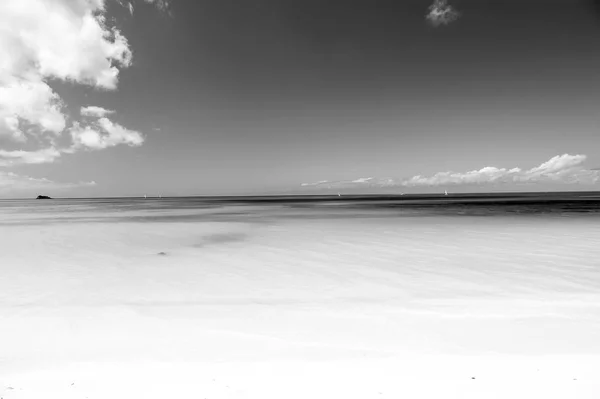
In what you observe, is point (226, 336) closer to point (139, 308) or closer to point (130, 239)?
point (139, 308)

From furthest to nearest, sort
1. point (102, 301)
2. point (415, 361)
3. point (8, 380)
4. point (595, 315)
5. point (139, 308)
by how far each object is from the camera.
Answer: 1. point (102, 301)
2. point (139, 308)
3. point (595, 315)
4. point (415, 361)
5. point (8, 380)

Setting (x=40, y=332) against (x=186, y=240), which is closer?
(x=40, y=332)

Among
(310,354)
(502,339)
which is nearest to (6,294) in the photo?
(310,354)

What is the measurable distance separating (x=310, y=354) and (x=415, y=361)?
1.32m

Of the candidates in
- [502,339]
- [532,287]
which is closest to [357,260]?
[532,287]

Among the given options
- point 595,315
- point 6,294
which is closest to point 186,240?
point 6,294

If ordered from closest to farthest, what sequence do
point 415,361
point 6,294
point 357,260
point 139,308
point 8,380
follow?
point 8,380, point 415,361, point 139,308, point 6,294, point 357,260

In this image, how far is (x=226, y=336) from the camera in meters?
4.61

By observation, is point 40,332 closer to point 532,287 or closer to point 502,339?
point 502,339

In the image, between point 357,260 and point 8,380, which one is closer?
point 8,380

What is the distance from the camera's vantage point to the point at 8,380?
3447 mm

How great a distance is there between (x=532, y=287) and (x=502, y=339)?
326cm

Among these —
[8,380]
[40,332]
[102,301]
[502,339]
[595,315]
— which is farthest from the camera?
[102,301]

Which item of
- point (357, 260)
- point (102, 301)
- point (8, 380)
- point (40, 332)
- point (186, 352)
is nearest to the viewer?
point (8, 380)
